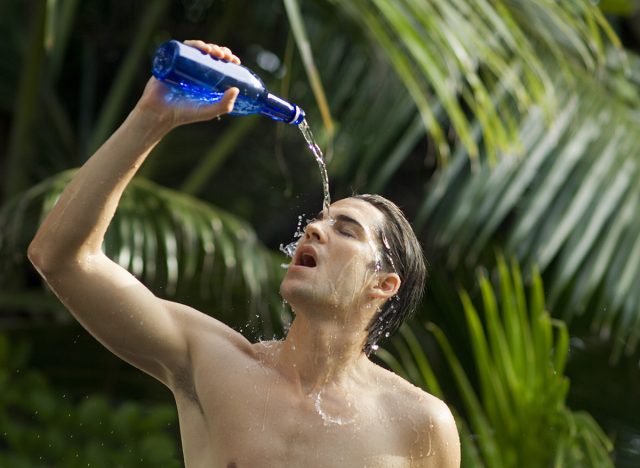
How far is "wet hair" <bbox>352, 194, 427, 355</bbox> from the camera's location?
2.35 metres

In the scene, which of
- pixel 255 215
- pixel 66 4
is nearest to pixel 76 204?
pixel 66 4

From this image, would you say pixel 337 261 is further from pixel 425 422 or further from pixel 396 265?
pixel 425 422

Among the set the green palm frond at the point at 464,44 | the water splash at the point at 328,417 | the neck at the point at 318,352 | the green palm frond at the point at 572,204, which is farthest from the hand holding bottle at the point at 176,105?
the green palm frond at the point at 572,204

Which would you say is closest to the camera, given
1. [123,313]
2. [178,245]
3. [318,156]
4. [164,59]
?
[164,59]

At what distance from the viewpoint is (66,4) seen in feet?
14.1

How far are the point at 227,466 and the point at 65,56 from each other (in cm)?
449

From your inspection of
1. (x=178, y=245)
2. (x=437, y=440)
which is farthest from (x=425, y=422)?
(x=178, y=245)

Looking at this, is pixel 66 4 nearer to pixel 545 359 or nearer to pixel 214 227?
pixel 214 227

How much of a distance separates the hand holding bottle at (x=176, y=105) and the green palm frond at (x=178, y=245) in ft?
5.63

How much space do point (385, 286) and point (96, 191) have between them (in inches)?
22.6

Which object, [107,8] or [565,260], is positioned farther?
[107,8]

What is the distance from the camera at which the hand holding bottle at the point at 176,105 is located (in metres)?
2.08

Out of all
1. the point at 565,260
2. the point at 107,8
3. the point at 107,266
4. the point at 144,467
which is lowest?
the point at 144,467

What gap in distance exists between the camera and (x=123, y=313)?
2.16 m
